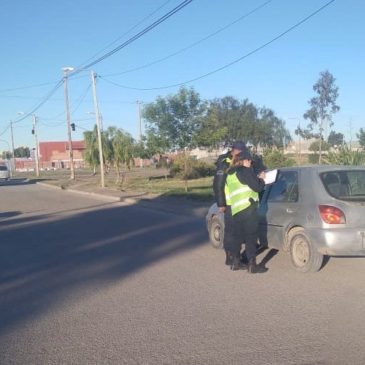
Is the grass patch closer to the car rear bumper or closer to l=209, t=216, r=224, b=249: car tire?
l=209, t=216, r=224, b=249: car tire

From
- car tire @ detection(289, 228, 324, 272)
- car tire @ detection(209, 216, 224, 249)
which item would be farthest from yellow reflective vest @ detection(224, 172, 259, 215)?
car tire @ detection(209, 216, 224, 249)

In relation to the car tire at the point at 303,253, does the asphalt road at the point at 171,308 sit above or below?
below

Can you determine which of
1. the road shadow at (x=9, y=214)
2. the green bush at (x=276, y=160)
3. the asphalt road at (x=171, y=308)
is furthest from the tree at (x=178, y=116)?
the asphalt road at (x=171, y=308)

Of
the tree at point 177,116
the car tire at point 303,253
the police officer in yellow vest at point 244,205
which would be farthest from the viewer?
the tree at point 177,116

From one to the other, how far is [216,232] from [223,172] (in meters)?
1.92

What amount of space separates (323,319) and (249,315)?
2.36ft

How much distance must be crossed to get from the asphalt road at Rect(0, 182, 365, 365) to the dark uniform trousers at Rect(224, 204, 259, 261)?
361 millimetres

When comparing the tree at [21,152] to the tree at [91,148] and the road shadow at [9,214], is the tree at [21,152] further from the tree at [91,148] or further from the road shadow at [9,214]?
the road shadow at [9,214]

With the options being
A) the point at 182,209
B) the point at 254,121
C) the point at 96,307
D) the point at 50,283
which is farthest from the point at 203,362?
the point at 254,121

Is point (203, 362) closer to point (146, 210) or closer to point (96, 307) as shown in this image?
point (96, 307)

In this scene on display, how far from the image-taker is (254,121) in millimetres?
66188

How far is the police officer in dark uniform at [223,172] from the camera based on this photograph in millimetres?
7883

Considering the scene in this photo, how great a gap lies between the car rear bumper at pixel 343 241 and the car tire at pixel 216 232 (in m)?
2.64

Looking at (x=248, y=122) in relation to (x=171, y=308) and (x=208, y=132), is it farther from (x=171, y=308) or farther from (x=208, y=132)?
(x=171, y=308)
